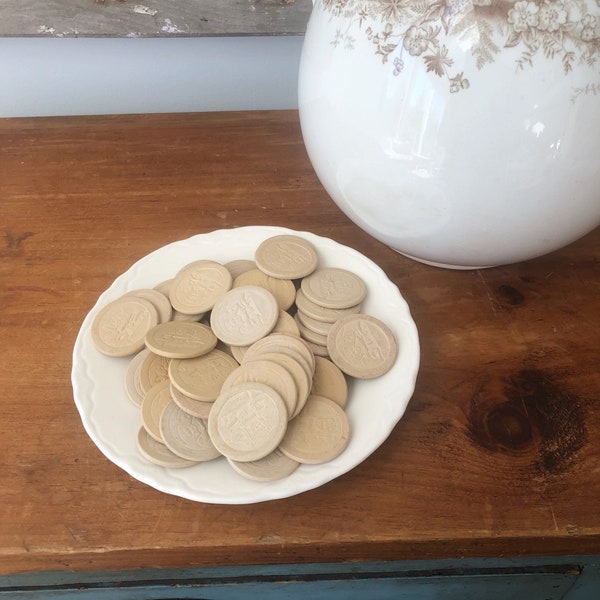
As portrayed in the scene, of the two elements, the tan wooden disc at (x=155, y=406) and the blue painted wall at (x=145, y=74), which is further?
the blue painted wall at (x=145, y=74)

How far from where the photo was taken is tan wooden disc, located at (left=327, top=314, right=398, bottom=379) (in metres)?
0.47

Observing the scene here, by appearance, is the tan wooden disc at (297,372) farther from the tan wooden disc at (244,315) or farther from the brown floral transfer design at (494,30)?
the brown floral transfer design at (494,30)

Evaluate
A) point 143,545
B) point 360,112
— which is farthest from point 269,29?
point 143,545

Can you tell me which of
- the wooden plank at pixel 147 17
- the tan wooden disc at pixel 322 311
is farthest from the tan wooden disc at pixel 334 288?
the wooden plank at pixel 147 17

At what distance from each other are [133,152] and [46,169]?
0.10 meters

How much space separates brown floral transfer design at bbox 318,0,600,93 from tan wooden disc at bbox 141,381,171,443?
284mm

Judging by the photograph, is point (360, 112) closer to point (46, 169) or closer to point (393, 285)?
point (393, 285)

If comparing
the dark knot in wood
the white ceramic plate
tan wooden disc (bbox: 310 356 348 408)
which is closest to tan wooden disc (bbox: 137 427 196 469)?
the white ceramic plate

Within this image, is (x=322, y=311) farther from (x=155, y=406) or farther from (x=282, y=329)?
(x=155, y=406)

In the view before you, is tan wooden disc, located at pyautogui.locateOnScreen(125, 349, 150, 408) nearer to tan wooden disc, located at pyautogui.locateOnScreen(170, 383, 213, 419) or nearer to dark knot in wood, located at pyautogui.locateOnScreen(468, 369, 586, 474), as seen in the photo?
tan wooden disc, located at pyautogui.locateOnScreen(170, 383, 213, 419)

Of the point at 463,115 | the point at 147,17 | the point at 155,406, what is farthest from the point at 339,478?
the point at 147,17

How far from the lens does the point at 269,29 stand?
27.8 inches

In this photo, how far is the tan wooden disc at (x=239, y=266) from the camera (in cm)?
56

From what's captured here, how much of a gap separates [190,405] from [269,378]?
6cm
